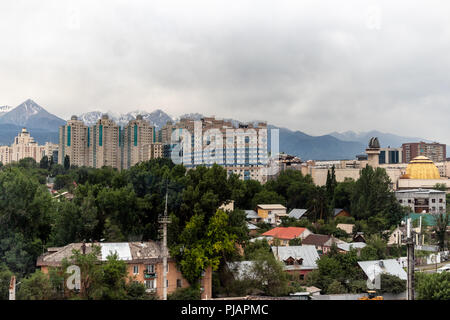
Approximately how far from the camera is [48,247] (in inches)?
231

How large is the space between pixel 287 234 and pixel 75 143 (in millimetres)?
14091

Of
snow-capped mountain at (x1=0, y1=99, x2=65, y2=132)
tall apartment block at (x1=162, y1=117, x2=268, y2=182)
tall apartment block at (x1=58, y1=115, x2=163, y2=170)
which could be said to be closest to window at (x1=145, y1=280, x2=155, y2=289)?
snow-capped mountain at (x1=0, y1=99, x2=65, y2=132)

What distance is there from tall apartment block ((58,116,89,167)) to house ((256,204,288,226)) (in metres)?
10.6

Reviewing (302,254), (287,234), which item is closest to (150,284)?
(302,254)

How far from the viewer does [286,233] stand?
32.4 feet

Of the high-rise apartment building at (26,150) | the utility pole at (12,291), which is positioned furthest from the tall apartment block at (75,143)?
the utility pole at (12,291)

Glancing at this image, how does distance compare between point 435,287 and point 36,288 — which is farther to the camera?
point 435,287

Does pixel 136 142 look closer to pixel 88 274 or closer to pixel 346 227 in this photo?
pixel 346 227

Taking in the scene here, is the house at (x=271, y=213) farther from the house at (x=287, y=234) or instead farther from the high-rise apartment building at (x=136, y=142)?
the high-rise apartment building at (x=136, y=142)

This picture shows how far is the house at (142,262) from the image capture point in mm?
5324

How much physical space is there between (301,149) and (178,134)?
9.14m

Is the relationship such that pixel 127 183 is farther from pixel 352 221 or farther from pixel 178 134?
pixel 178 134
